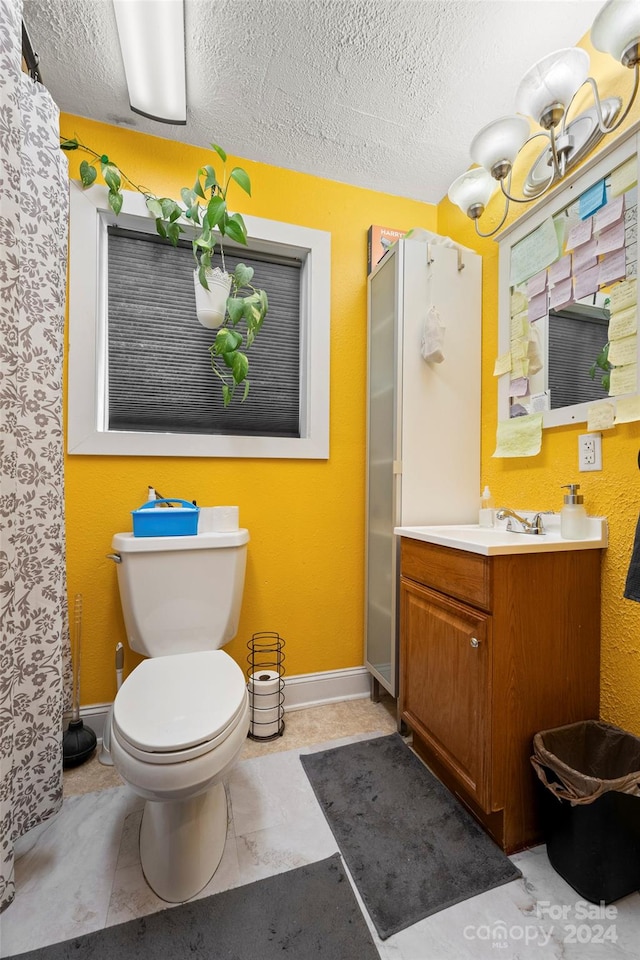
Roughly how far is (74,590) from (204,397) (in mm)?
917

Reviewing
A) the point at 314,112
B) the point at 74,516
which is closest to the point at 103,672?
the point at 74,516

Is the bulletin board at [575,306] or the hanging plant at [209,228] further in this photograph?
the hanging plant at [209,228]

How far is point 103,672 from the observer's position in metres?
1.59

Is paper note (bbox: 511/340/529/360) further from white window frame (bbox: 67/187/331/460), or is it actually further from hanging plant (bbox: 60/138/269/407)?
hanging plant (bbox: 60/138/269/407)

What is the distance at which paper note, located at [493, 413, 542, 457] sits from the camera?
4.78 feet

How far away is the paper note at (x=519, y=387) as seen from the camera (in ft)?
4.95

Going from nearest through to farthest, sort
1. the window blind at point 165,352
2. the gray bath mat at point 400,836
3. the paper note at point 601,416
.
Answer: the gray bath mat at point 400,836, the paper note at point 601,416, the window blind at point 165,352

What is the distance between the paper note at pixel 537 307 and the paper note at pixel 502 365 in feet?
0.49

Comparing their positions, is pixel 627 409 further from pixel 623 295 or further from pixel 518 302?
pixel 518 302

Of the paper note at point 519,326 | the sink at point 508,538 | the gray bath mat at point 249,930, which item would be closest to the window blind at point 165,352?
the sink at point 508,538

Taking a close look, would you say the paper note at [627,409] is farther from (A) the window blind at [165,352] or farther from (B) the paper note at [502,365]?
(A) the window blind at [165,352]

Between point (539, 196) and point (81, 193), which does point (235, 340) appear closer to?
point (81, 193)

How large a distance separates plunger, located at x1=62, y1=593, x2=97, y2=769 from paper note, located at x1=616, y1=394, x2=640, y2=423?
188cm

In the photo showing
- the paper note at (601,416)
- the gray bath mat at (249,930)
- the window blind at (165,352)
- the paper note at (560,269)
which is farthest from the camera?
the window blind at (165,352)
